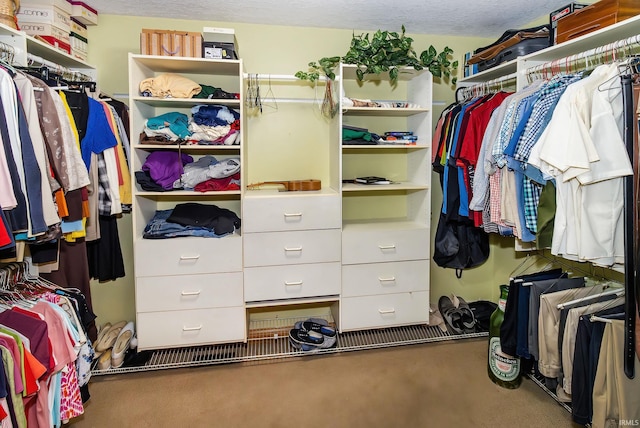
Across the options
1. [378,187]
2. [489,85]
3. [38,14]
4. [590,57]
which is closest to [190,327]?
[378,187]

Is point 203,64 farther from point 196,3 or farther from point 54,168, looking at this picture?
point 54,168

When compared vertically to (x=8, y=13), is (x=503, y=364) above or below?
below

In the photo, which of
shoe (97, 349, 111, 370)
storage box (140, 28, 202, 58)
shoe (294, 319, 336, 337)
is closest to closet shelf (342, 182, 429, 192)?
shoe (294, 319, 336, 337)

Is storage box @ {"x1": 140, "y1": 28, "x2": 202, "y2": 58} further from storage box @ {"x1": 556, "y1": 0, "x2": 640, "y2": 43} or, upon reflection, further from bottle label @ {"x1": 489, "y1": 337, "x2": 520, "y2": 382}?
bottle label @ {"x1": 489, "y1": 337, "x2": 520, "y2": 382}

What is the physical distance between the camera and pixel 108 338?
254 cm

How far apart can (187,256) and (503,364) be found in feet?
6.42

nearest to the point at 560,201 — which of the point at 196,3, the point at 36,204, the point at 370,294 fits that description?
the point at 370,294

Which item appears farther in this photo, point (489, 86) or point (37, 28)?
point (489, 86)

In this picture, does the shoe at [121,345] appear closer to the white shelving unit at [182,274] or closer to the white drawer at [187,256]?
the white shelving unit at [182,274]

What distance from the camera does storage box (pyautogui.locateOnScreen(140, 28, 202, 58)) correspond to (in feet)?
7.70

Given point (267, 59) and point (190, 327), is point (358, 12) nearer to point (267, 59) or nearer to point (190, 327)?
point (267, 59)

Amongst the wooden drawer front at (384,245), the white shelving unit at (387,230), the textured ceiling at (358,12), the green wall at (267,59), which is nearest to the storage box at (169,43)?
the textured ceiling at (358,12)

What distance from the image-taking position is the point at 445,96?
309 centimetres

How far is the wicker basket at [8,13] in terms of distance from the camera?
1792 millimetres
